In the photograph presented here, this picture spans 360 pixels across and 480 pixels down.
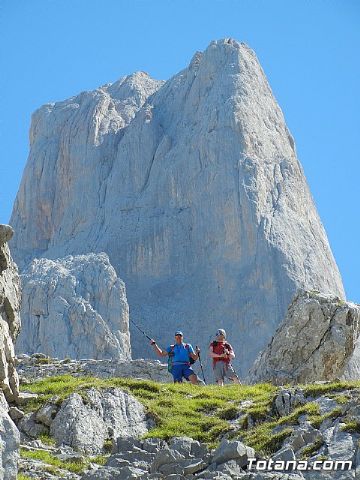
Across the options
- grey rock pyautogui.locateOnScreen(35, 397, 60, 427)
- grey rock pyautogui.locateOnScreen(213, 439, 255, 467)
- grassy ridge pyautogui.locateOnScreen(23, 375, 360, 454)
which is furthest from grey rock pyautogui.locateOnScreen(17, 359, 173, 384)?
grey rock pyautogui.locateOnScreen(213, 439, 255, 467)

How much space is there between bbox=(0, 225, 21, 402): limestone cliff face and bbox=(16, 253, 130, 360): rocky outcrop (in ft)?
238

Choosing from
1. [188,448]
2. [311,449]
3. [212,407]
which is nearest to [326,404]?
[311,449]

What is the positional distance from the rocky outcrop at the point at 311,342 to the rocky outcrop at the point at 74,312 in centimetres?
5823

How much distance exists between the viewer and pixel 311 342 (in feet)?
125

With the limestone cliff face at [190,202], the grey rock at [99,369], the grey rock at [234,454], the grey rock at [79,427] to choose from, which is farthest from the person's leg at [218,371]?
the limestone cliff face at [190,202]

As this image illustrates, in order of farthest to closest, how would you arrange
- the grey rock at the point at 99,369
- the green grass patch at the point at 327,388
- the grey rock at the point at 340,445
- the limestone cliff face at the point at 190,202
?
the limestone cliff face at the point at 190,202, the grey rock at the point at 99,369, the green grass patch at the point at 327,388, the grey rock at the point at 340,445

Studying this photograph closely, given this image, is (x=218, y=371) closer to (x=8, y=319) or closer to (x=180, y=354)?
(x=180, y=354)

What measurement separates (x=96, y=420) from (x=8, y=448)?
27.0 ft

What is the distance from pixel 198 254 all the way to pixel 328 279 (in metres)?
12.9

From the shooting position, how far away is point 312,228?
12500cm

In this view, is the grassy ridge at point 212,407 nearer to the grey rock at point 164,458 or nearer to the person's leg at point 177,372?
the grey rock at point 164,458

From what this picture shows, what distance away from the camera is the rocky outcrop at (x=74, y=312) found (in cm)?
10006

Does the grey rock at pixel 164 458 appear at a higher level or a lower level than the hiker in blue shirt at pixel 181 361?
lower

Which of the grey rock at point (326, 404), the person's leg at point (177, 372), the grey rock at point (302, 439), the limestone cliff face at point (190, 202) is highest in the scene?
the limestone cliff face at point (190, 202)
